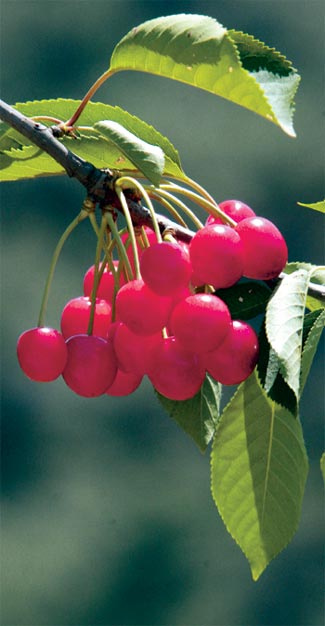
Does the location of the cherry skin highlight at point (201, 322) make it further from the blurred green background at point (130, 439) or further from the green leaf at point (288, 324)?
the blurred green background at point (130, 439)

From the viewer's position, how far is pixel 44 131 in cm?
87

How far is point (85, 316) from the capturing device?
97 cm

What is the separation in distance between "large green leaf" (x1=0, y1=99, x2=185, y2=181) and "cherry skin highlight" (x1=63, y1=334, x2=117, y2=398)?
133mm

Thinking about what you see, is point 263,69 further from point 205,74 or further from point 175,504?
point 175,504

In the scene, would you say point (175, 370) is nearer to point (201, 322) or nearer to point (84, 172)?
point (201, 322)

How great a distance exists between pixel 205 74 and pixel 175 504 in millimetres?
6013

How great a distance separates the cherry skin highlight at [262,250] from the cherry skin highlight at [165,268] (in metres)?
0.04

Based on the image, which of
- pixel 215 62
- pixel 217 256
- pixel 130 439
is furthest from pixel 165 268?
pixel 130 439

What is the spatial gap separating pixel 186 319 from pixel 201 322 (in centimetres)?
2

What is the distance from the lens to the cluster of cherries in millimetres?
829

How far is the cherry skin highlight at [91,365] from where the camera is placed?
0.90m

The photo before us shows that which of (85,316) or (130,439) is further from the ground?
(85,316)

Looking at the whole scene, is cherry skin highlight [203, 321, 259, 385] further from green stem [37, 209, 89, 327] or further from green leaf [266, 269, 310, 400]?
green stem [37, 209, 89, 327]

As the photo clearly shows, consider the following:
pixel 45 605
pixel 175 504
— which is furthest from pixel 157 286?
pixel 175 504
